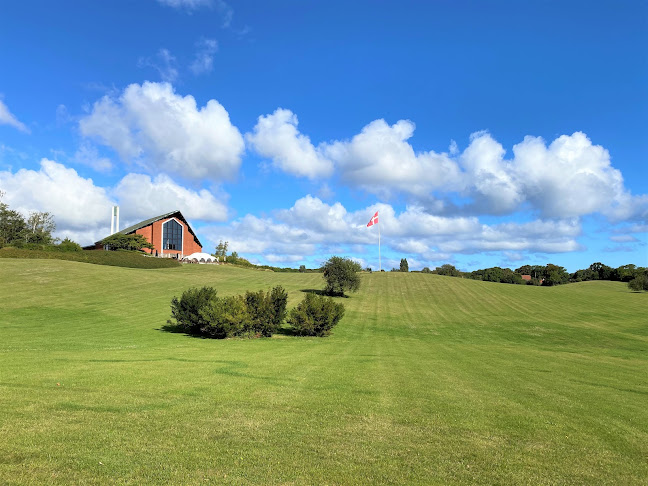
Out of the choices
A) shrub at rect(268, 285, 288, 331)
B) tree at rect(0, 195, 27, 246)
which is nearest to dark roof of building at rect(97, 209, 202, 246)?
tree at rect(0, 195, 27, 246)

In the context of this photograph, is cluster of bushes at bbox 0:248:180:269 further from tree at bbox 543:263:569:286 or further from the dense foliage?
tree at bbox 543:263:569:286

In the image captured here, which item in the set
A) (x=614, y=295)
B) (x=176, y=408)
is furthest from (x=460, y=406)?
(x=614, y=295)

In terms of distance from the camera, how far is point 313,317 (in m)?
34.2

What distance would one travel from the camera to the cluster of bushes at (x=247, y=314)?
1193 inches

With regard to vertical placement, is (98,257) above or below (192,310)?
above

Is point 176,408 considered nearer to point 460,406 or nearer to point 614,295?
point 460,406

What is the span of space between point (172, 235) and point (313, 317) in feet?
298

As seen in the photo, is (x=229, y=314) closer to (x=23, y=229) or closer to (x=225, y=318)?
(x=225, y=318)

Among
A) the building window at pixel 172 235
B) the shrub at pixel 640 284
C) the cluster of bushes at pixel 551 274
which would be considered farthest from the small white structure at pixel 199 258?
the shrub at pixel 640 284

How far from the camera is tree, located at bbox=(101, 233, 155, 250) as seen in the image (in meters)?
97.2

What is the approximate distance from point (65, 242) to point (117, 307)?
205 ft

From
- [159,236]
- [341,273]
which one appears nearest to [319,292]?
[341,273]

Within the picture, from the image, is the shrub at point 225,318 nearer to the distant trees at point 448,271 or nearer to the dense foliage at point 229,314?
the dense foliage at point 229,314

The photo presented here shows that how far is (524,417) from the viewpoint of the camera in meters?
9.23
